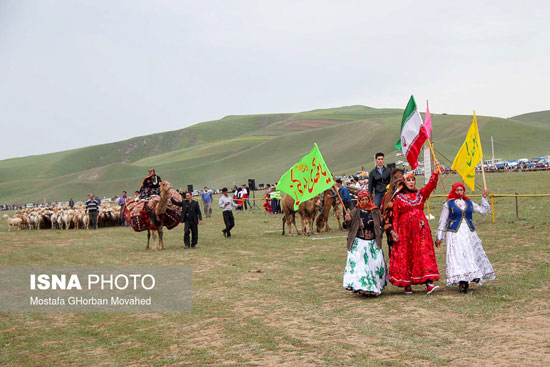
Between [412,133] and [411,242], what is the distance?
3867mm

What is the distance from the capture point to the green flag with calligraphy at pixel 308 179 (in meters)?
13.6

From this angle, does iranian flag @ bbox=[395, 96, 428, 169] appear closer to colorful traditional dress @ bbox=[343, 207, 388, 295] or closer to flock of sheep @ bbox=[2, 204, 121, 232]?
colorful traditional dress @ bbox=[343, 207, 388, 295]

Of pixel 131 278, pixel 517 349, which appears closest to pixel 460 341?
pixel 517 349

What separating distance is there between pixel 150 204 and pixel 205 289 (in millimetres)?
8040

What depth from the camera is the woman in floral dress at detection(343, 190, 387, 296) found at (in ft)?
33.3

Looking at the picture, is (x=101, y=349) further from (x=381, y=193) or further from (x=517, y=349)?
(x=381, y=193)

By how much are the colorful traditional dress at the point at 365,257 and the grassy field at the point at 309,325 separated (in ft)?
0.84

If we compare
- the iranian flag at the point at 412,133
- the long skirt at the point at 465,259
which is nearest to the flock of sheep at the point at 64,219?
the iranian flag at the point at 412,133

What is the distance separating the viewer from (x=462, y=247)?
390 inches

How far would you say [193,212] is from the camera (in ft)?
64.1

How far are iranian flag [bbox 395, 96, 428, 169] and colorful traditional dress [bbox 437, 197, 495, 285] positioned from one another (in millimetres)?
2796

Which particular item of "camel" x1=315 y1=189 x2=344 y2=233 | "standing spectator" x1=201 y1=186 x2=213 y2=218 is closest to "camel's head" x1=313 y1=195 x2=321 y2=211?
"camel" x1=315 y1=189 x2=344 y2=233

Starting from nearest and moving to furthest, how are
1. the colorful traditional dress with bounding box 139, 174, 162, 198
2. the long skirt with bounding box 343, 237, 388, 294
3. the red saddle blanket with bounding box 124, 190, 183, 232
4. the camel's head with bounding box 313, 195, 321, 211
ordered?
the long skirt with bounding box 343, 237, 388, 294 → the red saddle blanket with bounding box 124, 190, 183, 232 → the colorful traditional dress with bounding box 139, 174, 162, 198 → the camel's head with bounding box 313, 195, 321, 211

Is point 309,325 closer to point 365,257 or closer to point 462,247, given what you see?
point 365,257
